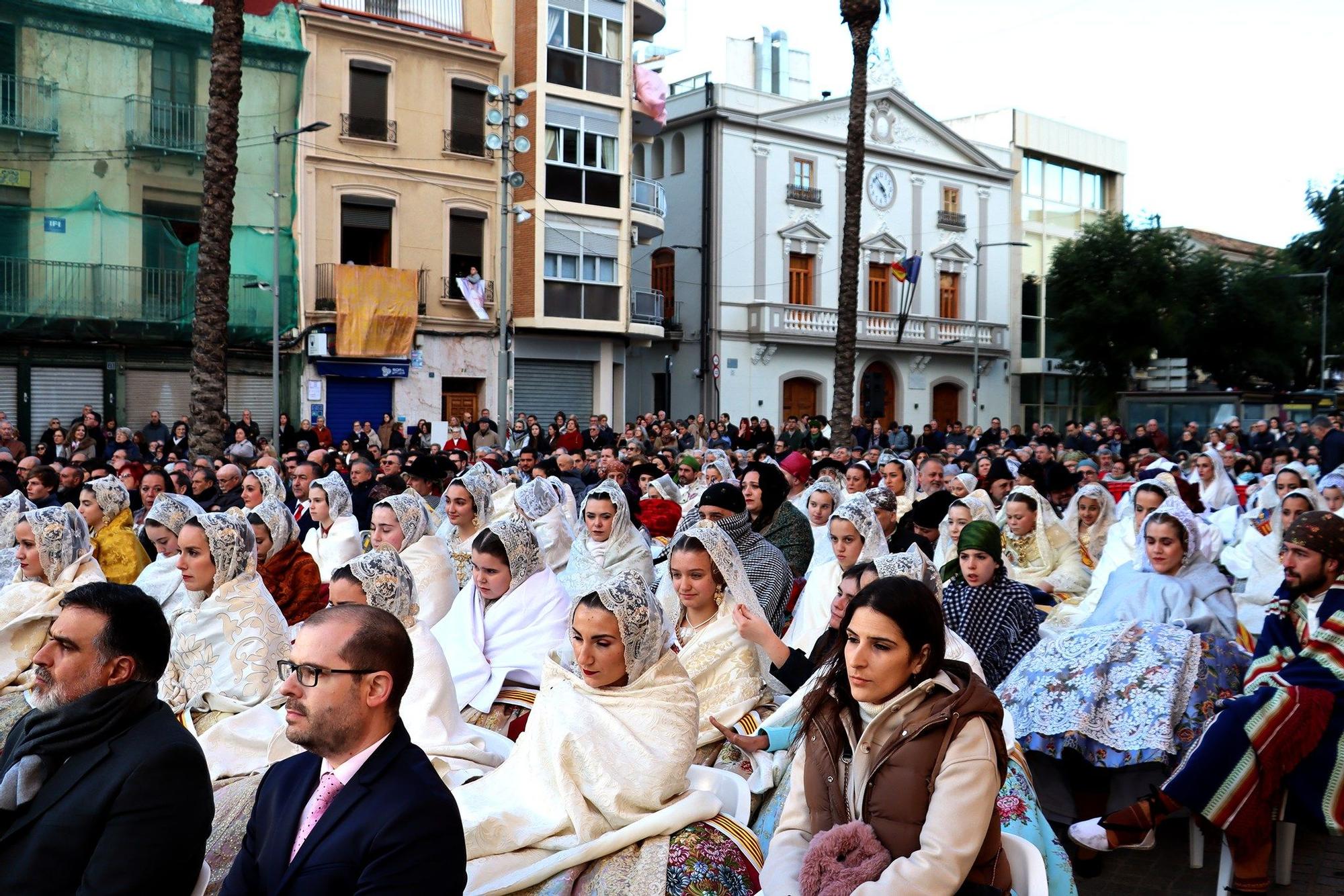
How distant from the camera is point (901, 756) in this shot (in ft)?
10.4

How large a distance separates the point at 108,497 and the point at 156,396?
614 inches

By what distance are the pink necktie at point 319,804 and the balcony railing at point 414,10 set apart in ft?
78.8

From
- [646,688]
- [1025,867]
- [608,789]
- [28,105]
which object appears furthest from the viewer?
[28,105]

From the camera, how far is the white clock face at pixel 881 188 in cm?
3506

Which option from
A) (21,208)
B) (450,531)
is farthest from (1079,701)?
(21,208)

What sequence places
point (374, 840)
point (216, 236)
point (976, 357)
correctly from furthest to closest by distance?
point (976, 357)
point (216, 236)
point (374, 840)

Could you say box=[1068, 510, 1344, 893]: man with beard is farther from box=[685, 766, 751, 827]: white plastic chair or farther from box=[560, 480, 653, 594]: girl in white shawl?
box=[560, 480, 653, 594]: girl in white shawl

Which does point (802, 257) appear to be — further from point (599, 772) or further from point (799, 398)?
point (599, 772)

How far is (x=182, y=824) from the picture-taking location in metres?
2.97

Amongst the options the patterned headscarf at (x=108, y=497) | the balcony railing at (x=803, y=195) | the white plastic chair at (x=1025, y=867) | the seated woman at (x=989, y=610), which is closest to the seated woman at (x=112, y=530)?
the patterned headscarf at (x=108, y=497)

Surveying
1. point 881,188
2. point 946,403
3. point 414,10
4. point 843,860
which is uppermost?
point 414,10

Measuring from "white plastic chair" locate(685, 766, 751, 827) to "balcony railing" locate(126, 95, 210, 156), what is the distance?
20962 mm

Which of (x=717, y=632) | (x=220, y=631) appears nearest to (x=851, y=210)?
(x=717, y=632)

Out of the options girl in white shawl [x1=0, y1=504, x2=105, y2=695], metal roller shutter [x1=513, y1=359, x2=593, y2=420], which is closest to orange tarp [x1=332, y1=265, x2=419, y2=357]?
metal roller shutter [x1=513, y1=359, x2=593, y2=420]
